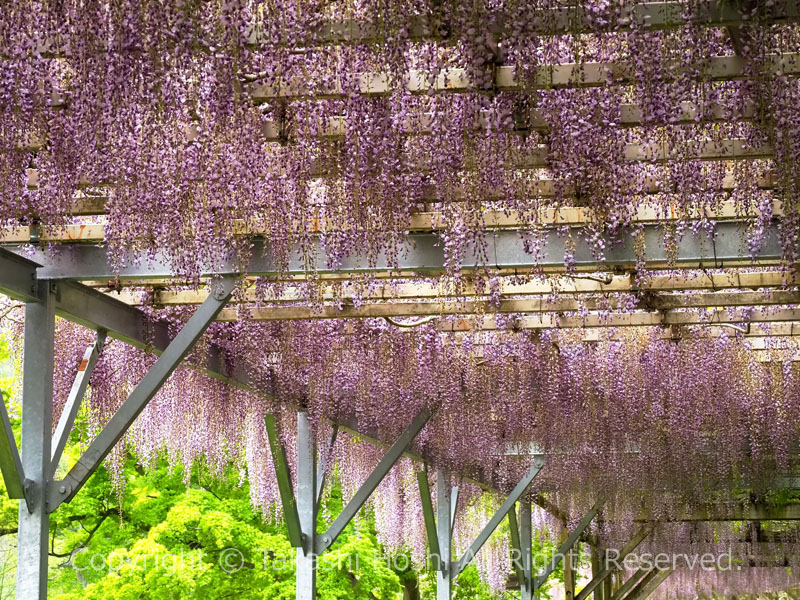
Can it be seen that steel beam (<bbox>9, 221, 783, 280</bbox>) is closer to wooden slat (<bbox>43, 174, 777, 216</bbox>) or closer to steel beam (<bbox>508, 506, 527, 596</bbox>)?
wooden slat (<bbox>43, 174, 777, 216</bbox>)

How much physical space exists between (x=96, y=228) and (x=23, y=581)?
1.38 meters

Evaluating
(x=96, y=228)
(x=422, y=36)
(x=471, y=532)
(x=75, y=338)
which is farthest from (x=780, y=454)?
(x=422, y=36)

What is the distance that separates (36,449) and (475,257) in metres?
1.85

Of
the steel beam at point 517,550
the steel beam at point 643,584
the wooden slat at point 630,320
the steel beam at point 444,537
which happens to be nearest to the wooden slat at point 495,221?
the wooden slat at point 630,320

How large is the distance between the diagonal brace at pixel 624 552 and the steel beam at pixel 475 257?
371 inches

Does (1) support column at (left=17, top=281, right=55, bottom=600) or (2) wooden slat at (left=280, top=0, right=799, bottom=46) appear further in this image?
(1) support column at (left=17, top=281, right=55, bottom=600)

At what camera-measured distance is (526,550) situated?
41.6 ft

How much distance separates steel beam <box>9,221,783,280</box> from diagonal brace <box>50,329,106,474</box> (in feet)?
1.36

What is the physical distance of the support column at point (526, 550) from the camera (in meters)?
12.5

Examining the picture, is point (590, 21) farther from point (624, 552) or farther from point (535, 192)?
point (624, 552)

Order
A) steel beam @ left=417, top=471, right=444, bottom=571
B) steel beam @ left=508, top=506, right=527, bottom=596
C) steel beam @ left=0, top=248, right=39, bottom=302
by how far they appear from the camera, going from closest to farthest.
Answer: steel beam @ left=0, top=248, right=39, bottom=302
steel beam @ left=417, top=471, right=444, bottom=571
steel beam @ left=508, top=506, right=527, bottom=596

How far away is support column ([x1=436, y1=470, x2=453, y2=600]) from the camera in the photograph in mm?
10000

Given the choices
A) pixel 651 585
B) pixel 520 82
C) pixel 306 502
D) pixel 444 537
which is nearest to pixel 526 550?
pixel 651 585

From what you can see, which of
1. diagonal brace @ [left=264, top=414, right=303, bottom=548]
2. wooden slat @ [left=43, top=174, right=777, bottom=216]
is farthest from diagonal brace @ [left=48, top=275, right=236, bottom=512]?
diagonal brace @ [left=264, top=414, right=303, bottom=548]
